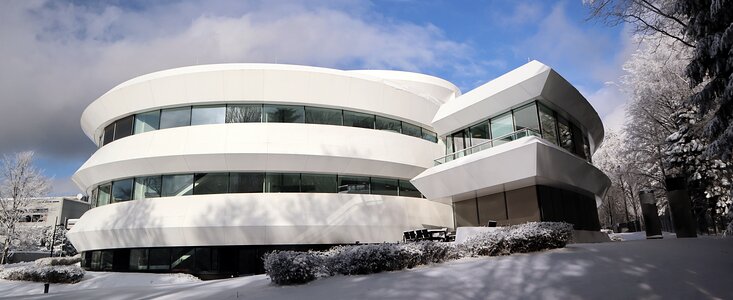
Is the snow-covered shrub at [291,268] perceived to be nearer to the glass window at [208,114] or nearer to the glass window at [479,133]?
the glass window at [479,133]

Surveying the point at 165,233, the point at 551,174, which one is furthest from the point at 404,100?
the point at 165,233

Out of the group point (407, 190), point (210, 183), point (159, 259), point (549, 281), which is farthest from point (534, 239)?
point (159, 259)

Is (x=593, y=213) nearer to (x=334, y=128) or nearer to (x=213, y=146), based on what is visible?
(x=334, y=128)

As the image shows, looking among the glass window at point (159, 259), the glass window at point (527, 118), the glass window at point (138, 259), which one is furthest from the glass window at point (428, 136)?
the glass window at point (138, 259)

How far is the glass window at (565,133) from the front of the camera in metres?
21.1

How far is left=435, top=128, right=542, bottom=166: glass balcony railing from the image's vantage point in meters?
19.1

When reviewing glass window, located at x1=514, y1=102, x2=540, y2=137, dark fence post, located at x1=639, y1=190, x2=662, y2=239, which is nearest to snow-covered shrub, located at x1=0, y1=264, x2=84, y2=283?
glass window, located at x1=514, y1=102, x2=540, y2=137

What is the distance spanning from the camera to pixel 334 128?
25656 millimetres

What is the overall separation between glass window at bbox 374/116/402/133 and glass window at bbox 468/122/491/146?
21.0ft

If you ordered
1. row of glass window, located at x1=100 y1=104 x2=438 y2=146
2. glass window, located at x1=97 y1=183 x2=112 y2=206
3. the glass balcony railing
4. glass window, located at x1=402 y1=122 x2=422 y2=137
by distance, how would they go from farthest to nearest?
glass window, located at x1=402 y1=122 x2=422 y2=137
glass window, located at x1=97 y1=183 x2=112 y2=206
row of glass window, located at x1=100 y1=104 x2=438 y2=146
the glass balcony railing

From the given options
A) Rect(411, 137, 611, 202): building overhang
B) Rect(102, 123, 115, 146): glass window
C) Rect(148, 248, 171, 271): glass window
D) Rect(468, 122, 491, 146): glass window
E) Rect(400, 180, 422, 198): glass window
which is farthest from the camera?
Rect(400, 180, 422, 198): glass window

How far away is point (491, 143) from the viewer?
20.7m

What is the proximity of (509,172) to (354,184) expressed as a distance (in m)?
9.95

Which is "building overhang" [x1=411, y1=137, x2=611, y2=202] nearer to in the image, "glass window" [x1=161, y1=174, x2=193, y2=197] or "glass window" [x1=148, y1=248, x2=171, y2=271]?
"glass window" [x1=161, y1=174, x2=193, y2=197]
